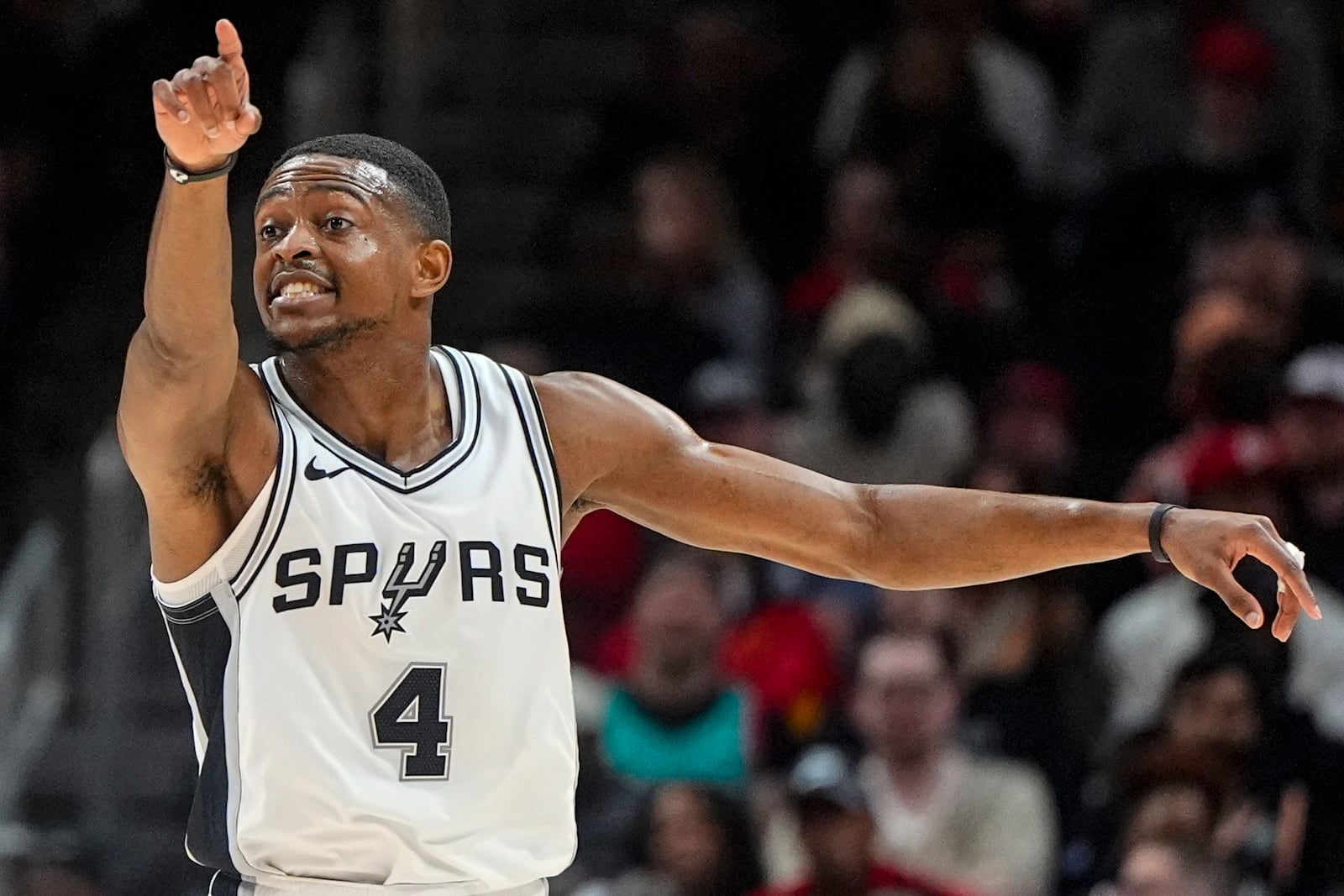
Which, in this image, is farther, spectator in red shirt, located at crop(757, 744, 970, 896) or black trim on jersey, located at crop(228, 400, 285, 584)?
spectator in red shirt, located at crop(757, 744, 970, 896)

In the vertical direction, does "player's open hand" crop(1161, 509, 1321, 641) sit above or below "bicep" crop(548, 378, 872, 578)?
below

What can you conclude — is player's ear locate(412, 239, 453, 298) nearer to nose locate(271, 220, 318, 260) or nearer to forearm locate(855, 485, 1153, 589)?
nose locate(271, 220, 318, 260)

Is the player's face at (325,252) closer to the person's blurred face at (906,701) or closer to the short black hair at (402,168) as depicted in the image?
the short black hair at (402,168)

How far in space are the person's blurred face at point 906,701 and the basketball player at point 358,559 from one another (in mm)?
3054

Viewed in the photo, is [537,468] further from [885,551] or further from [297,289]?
[885,551]

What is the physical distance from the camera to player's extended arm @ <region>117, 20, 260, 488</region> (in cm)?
370

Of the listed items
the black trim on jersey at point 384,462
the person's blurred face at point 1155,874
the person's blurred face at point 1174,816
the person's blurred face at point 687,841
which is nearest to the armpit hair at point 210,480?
the black trim on jersey at point 384,462

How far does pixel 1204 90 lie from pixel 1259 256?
1151 mm

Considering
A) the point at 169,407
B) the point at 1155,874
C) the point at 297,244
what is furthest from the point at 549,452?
the point at 1155,874

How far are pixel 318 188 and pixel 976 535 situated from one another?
1.57 metres

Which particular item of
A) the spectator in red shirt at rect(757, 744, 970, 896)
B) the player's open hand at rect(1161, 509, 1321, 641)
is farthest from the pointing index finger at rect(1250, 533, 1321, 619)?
the spectator in red shirt at rect(757, 744, 970, 896)

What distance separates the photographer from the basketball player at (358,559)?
13.5 feet

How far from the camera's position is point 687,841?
7250mm

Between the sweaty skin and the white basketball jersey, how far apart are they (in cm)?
11
